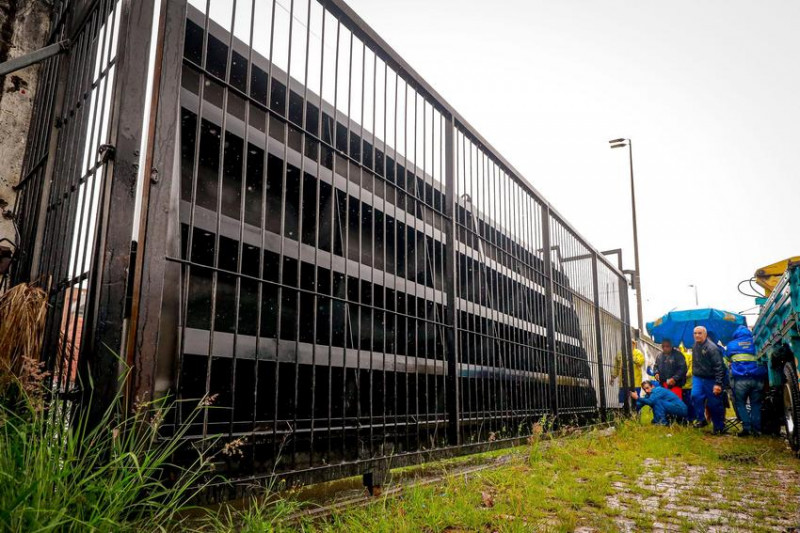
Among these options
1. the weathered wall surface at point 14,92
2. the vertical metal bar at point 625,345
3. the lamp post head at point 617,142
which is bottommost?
the vertical metal bar at point 625,345

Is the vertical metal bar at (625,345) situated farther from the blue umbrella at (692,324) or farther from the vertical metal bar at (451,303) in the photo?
the vertical metal bar at (451,303)

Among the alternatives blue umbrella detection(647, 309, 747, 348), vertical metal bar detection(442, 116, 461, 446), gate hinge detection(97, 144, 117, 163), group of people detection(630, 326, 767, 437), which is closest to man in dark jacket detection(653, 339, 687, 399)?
group of people detection(630, 326, 767, 437)

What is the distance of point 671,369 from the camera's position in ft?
33.8

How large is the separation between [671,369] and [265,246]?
9.80 m

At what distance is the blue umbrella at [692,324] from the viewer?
11125 mm

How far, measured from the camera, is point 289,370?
12.4 feet

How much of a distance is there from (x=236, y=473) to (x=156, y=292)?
0.97m

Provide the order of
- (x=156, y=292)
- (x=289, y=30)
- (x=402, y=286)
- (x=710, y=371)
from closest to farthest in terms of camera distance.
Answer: (x=156, y=292) → (x=289, y=30) → (x=402, y=286) → (x=710, y=371)

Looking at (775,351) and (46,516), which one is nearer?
(46,516)

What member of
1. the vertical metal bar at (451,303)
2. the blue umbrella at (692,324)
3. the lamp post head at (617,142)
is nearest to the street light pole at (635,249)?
the lamp post head at (617,142)

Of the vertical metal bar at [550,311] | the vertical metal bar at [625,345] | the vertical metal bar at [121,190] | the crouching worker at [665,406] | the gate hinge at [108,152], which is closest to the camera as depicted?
the vertical metal bar at [121,190]

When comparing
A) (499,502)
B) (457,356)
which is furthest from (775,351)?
(499,502)

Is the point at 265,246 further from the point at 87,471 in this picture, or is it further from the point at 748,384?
the point at 748,384

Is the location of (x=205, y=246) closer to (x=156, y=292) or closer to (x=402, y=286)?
(x=156, y=292)
